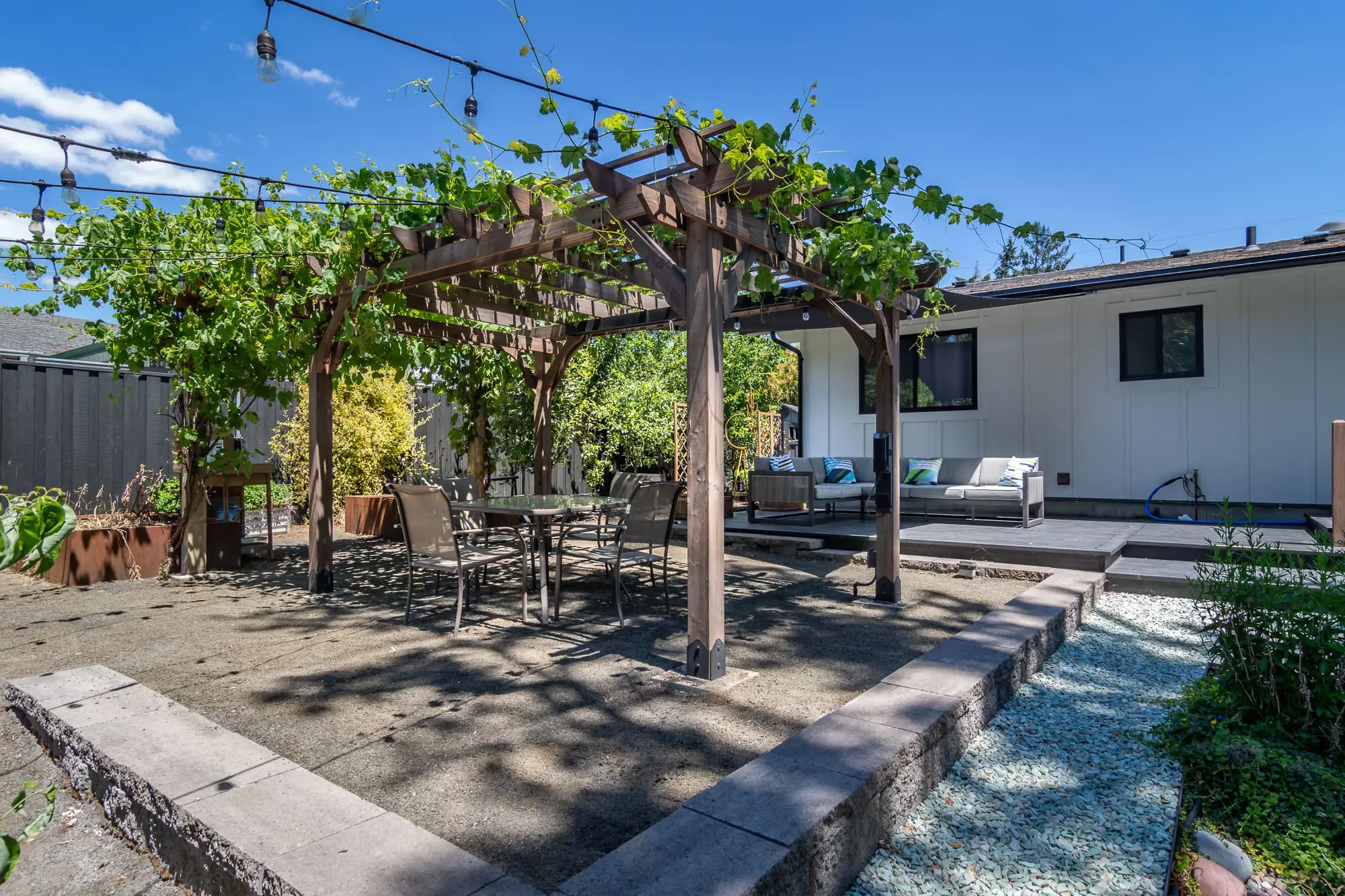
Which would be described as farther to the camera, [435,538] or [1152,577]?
[1152,577]

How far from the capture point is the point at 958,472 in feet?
30.1

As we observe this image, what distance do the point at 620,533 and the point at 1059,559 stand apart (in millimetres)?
3834

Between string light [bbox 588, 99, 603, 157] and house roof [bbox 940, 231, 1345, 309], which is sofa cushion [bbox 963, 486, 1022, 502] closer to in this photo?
house roof [bbox 940, 231, 1345, 309]

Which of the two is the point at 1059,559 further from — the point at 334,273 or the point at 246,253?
the point at 246,253

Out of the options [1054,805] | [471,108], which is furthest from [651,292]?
[1054,805]

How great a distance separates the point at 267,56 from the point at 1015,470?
8144 millimetres

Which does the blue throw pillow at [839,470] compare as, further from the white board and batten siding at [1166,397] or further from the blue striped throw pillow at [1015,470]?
the blue striped throw pillow at [1015,470]

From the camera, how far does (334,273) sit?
201 inches

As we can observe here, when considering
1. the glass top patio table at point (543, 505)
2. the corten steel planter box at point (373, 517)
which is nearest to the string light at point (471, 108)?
the glass top patio table at point (543, 505)

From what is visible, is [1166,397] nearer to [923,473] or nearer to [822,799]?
[923,473]

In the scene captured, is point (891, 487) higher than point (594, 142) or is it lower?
lower

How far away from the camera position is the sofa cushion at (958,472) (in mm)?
9062

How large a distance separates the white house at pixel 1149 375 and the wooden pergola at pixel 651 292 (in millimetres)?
2916

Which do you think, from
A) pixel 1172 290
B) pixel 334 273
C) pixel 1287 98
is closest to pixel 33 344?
pixel 334 273
